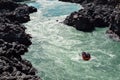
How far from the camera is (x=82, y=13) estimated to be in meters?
73.8

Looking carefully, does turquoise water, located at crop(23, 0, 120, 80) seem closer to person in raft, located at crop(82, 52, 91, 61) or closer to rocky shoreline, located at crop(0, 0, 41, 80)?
person in raft, located at crop(82, 52, 91, 61)

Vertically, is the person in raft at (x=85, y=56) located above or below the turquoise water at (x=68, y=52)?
above

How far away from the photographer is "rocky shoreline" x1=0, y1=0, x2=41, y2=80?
45719 mm

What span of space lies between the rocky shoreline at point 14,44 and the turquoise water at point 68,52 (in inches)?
68.0

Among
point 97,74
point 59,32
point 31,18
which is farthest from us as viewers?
Result: point 31,18

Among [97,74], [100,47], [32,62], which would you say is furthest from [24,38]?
[97,74]

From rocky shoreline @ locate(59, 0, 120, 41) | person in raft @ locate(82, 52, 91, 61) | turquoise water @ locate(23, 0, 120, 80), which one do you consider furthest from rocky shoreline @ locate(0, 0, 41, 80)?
rocky shoreline @ locate(59, 0, 120, 41)

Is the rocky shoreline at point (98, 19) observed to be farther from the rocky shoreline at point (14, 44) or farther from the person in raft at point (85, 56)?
the rocky shoreline at point (14, 44)

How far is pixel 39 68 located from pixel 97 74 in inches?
352

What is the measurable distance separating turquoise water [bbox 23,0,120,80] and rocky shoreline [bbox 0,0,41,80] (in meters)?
1.73

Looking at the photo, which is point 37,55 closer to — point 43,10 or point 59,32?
point 59,32

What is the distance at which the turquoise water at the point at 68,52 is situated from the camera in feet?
160

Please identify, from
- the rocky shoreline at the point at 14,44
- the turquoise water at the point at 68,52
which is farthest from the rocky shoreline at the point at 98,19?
the rocky shoreline at the point at 14,44

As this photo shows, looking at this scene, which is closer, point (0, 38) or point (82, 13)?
point (0, 38)
